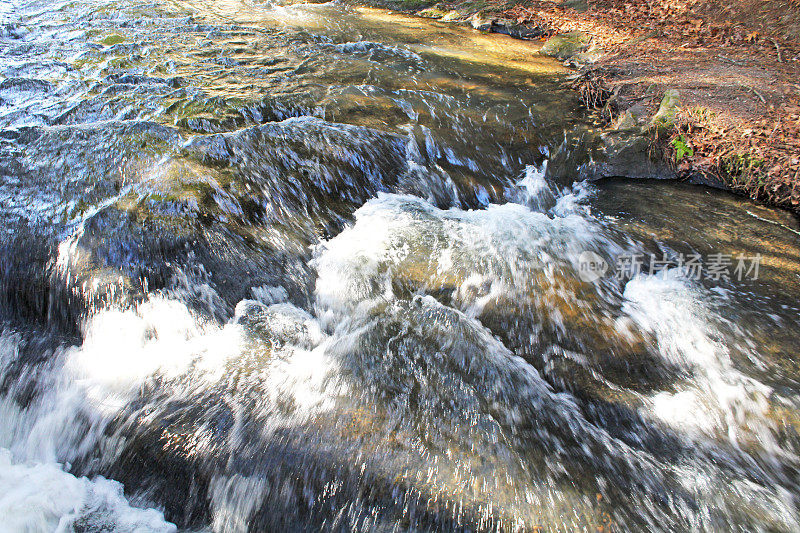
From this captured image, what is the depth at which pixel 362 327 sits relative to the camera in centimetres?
339

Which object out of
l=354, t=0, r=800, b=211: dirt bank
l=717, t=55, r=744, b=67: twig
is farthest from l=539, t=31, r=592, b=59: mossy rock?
l=717, t=55, r=744, b=67: twig

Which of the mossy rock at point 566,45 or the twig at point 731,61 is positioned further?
the mossy rock at point 566,45

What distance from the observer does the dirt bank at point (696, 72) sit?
5047 mm

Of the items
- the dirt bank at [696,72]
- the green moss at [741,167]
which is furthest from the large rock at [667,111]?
the green moss at [741,167]

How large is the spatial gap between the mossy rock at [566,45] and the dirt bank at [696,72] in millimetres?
33

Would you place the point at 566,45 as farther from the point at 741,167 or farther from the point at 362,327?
the point at 362,327

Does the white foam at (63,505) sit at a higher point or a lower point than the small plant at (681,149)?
lower

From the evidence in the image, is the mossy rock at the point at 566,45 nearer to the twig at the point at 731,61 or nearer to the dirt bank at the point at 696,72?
the dirt bank at the point at 696,72

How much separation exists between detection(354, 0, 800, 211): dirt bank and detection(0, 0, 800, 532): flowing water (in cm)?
51

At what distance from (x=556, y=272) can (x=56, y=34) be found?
10029mm

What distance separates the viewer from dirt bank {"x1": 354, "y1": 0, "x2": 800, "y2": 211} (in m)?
5.05

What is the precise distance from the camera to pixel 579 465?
2459 millimetres

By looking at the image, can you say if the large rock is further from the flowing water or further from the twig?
the twig

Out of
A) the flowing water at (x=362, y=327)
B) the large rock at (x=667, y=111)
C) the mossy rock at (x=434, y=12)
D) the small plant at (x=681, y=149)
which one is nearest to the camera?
the flowing water at (x=362, y=327)
